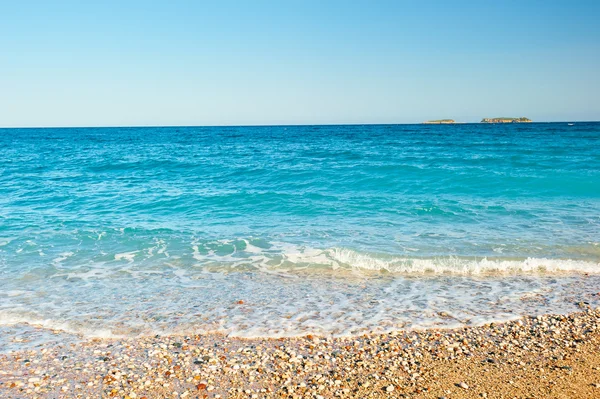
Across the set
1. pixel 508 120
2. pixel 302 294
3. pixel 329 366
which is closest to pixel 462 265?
pixel 302 294

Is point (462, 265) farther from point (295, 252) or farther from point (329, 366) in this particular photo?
point (329, 366)

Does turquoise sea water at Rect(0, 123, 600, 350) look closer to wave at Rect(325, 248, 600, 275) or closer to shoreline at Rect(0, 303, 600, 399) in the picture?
wave at Rect(325, 248, 600, 275)

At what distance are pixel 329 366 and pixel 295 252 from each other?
5.20 m

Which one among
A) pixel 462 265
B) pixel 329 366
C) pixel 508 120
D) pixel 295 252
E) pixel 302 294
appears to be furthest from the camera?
pixel 508 120

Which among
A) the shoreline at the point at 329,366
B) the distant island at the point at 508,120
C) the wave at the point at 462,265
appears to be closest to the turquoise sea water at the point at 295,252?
the wave at the point at 462,265

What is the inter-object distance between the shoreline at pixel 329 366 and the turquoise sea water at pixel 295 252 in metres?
0.51

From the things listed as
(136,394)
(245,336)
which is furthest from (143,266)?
(136,394)

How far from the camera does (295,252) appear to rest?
33.3 ft

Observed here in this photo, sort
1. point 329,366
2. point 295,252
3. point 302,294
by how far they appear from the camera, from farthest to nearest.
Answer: point 295,252 < point 302,294 < point 329,366

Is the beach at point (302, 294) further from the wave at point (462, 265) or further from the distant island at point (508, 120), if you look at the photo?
the distant island at point (508, 120)

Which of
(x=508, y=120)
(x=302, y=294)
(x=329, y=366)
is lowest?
(x=302, y=294)

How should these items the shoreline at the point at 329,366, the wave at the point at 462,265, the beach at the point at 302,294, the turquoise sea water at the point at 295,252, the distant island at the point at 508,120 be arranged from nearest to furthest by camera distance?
the shoreline at the point at 329,366, the beach at the point at 302,294, the turquoise sea water at the point at 295,252, the wave at the point at 462,265, the distant island at the point at 508,120

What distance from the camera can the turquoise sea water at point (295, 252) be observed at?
6.75 meters

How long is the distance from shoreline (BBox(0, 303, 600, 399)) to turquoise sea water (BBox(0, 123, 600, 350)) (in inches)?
20.1
